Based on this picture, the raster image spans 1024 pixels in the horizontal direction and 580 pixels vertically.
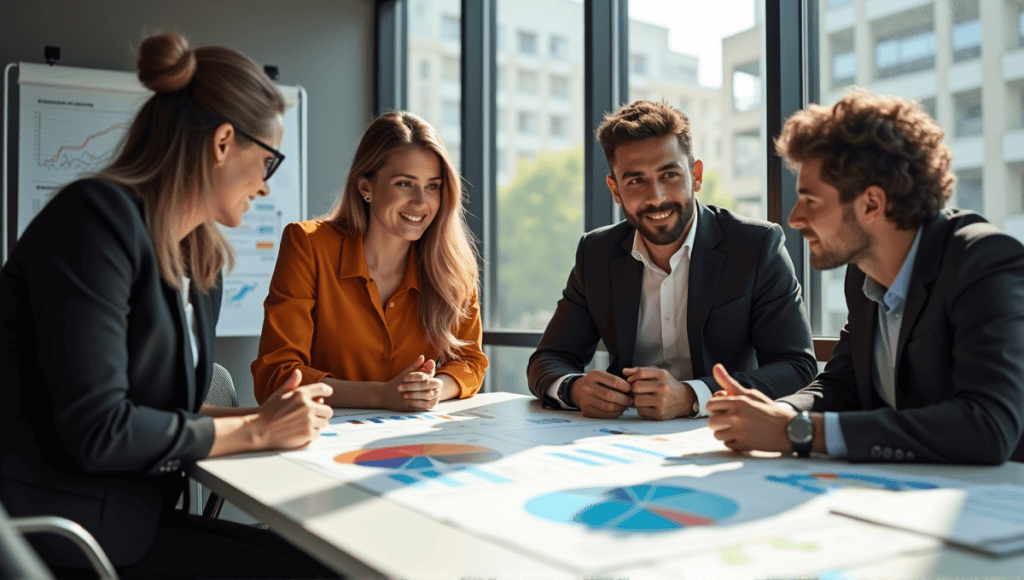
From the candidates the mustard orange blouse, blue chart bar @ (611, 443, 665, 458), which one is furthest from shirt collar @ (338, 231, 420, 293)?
blue chart bar @ (611, 443, 665, 458)

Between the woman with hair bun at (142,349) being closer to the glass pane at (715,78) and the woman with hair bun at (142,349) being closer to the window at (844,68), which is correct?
the glass pane at (715,78)

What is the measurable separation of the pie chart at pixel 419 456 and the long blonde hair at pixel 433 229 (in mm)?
1045

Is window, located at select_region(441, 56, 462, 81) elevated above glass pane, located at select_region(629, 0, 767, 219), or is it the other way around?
window, located at select_region(441, 56, 462, 81)

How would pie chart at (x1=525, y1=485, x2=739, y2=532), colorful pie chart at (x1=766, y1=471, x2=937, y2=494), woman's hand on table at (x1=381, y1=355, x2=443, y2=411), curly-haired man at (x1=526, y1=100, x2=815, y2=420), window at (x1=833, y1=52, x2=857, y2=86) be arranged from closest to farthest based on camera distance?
pie chart at (x1=525, y1=485, x2=739, y2=532) → colorful pie chart at (x1=766, y1=471, x2=937, y2=494) → woman's hand on table at (x1=381, y1=355, x2=443, y2=411) → curly-haired man at (x1=526, y1=100, x2=815, y2=420) → window at (x1=833, y1=52, x2=857, y2=86)

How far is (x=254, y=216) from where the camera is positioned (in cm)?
471

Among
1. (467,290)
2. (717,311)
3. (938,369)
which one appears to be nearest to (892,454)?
(938,369)

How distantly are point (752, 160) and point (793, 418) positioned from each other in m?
1.95

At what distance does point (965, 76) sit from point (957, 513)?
1888mm

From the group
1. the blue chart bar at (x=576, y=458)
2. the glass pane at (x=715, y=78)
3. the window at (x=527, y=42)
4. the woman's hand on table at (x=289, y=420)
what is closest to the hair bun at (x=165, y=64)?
the woman's hand on table at (x=289, y=420)

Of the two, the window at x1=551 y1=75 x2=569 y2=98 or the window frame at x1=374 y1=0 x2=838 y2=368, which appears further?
the window at x1=551 y1=75 x2=569 y2=98

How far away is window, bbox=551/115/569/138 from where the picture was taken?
533cm

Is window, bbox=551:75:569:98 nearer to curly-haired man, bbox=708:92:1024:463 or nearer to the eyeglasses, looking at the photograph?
curly-haired man, bbox=708:92:1024:463

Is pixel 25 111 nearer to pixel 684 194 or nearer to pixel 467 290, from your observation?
pixel 467 290

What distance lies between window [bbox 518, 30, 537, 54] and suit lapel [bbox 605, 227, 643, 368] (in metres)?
2.98
